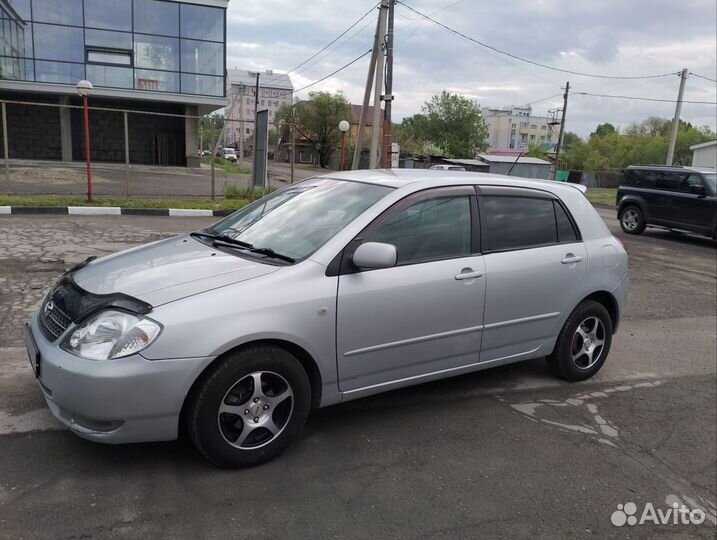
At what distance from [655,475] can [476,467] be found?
3.51ft

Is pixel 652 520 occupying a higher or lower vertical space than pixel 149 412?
lower

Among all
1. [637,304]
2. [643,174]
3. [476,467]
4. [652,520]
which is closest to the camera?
[652,520]

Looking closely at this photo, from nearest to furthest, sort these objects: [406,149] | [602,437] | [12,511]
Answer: [12,511], [602,437], [406,149]

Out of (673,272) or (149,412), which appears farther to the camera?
(673,272)

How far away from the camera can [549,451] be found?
11.4 feet

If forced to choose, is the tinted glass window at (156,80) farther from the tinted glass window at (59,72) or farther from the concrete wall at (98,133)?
the tinted glass window at (59,72)

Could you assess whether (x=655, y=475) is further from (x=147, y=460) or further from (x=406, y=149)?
(x=406, y=149)

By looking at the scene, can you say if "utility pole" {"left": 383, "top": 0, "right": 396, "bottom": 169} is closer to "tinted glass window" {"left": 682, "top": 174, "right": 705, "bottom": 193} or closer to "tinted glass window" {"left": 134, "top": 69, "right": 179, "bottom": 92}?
"tinted glass window" {"left": 682, "top": 174, "right": 705, "bottom": 193}

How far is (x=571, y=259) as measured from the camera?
4.28 m

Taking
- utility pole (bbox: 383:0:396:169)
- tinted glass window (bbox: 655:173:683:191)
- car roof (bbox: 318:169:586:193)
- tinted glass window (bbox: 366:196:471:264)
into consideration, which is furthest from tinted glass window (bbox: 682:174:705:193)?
tinted glass window (bbox: 366:196:471:264)

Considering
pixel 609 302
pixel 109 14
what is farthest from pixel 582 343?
pixel 109 14

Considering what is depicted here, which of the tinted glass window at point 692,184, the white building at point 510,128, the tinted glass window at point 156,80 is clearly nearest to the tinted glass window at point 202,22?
the tinted glass window at point 156,80

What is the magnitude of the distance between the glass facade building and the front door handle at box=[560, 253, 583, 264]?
28.8 m

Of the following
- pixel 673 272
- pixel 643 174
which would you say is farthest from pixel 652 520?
pixel 643 174
